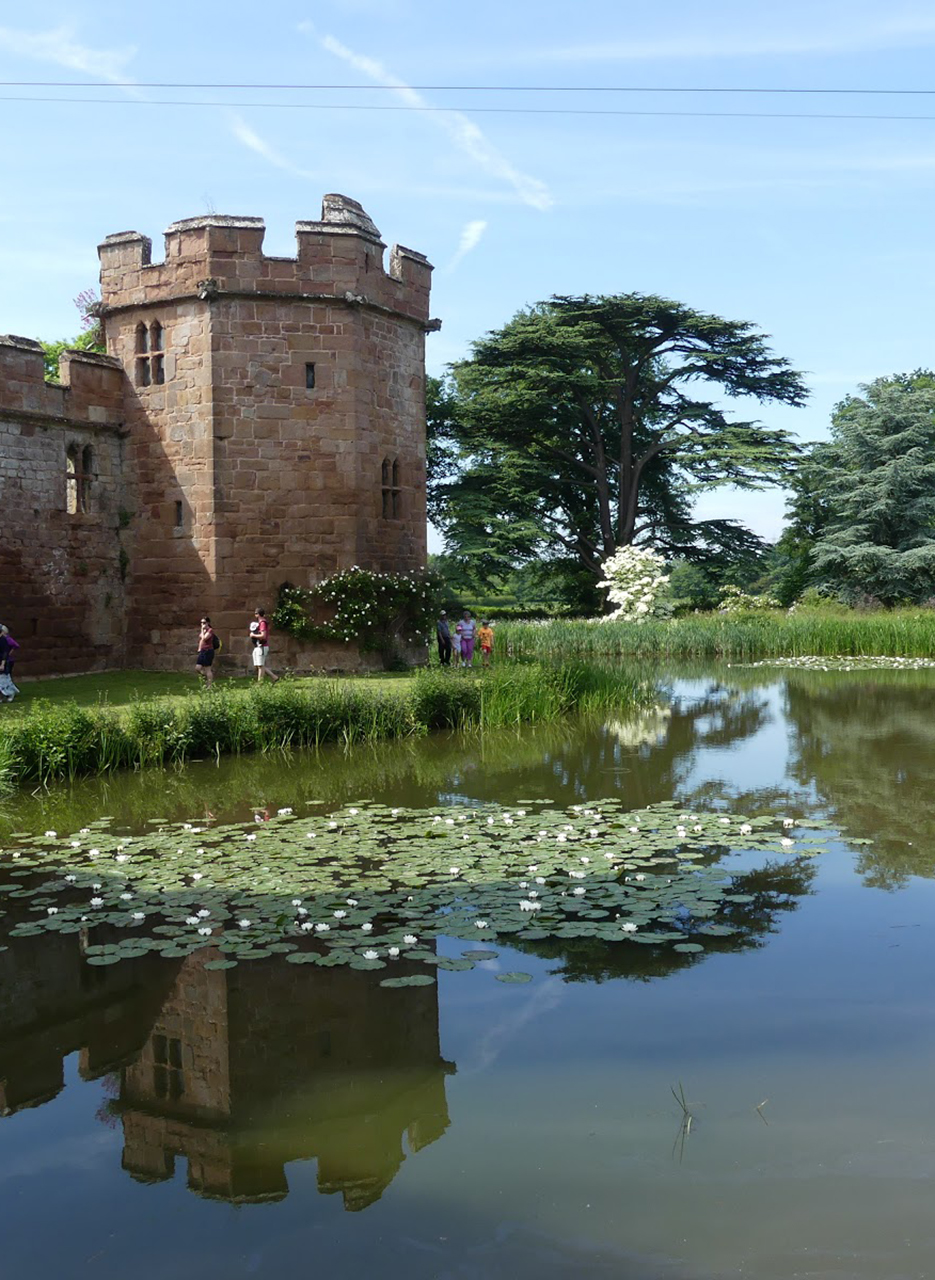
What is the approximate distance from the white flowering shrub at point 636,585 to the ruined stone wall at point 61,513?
16.6m

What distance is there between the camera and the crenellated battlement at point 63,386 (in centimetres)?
1859

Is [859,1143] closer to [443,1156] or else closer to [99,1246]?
[443,1156]

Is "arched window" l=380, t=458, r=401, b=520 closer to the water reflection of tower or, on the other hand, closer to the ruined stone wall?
the ruined stone wall

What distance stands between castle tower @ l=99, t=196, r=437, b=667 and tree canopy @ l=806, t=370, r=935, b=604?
68.1ft

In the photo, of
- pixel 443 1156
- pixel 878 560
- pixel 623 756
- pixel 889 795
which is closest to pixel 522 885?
pixel 443 1156

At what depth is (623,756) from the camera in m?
12.8

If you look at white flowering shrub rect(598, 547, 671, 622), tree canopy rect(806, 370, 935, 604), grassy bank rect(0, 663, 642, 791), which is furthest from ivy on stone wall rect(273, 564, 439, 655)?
tree canopy rect(806, 370, 935, 604)

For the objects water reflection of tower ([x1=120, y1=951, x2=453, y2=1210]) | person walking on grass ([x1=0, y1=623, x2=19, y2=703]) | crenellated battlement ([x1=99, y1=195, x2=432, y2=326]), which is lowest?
water reflection of tower ([x1=120, y1=951, x2=453, y2=1210])

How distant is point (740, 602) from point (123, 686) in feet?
76.8

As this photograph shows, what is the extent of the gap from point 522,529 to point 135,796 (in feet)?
87.3

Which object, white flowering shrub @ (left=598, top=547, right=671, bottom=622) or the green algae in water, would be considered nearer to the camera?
the green algae in water

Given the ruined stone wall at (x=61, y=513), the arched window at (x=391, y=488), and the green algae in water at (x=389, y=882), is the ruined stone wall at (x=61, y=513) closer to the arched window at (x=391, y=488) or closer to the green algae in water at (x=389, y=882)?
the arched window at (x=391, y=488)

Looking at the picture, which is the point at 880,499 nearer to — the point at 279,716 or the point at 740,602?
the point at 740,602

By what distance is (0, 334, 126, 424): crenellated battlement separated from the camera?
18594 millimetres
